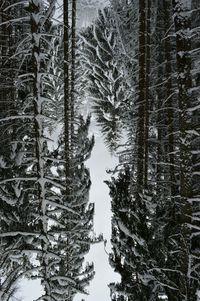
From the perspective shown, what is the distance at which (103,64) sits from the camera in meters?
19.9

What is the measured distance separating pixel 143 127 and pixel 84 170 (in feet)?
8.65

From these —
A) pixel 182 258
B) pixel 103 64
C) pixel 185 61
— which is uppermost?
pixel 103 64

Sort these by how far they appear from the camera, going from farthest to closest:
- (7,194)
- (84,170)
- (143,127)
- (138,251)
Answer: (84,170), (143,127), (7,194), (138,251)

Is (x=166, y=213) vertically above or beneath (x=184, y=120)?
beneath

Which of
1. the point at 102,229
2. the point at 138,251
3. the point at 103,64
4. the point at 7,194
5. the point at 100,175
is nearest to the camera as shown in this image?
the point at 138,251

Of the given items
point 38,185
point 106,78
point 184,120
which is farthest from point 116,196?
point 106,78

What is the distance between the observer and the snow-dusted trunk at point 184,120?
18.8 ft

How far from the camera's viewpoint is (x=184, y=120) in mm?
6043

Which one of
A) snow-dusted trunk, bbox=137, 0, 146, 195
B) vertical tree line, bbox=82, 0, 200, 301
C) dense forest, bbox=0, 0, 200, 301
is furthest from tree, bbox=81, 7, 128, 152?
snow-dusted trunk, bbox=137, 0, 146, 195

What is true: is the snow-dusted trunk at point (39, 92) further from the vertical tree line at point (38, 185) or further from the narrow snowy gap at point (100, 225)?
the narrow snowy gap at point (100, 225)

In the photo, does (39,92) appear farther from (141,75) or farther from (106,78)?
(106,78)

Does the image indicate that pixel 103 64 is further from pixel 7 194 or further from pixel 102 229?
pixel 7 194

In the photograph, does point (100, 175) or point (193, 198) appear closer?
point (193, 198)

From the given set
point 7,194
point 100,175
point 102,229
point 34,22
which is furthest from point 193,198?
point 100,175
